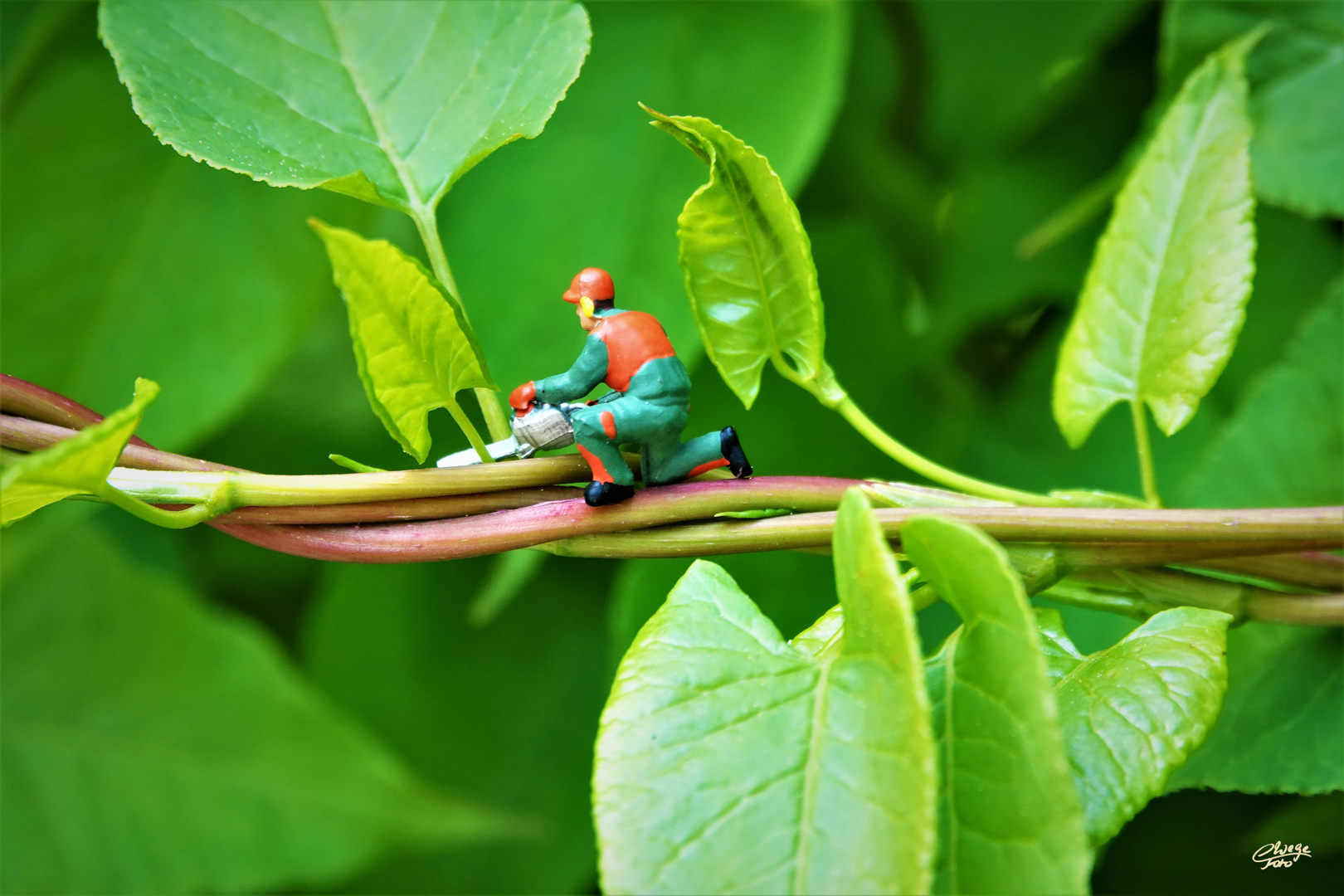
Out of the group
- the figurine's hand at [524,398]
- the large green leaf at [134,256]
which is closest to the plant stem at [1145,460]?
the figurine's hand at [524,398]

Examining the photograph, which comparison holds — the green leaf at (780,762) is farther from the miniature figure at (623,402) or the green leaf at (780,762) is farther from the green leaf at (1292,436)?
the green leaf at (1292,436)

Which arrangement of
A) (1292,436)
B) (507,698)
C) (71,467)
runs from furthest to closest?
(507,698), (1292,436), (71,467)

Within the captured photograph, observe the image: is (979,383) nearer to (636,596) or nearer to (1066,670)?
(636,596)

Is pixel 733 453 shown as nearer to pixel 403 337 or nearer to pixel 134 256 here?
pixel 403 337

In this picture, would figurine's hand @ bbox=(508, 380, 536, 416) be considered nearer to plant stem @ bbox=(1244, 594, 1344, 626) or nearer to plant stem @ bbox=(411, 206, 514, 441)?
plant stem @ bbox=(411, 206, 514, 441)

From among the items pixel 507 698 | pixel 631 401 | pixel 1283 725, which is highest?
pixel 631 401

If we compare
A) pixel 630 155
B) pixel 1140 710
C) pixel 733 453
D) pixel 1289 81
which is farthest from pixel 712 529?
pixel 1289 81
